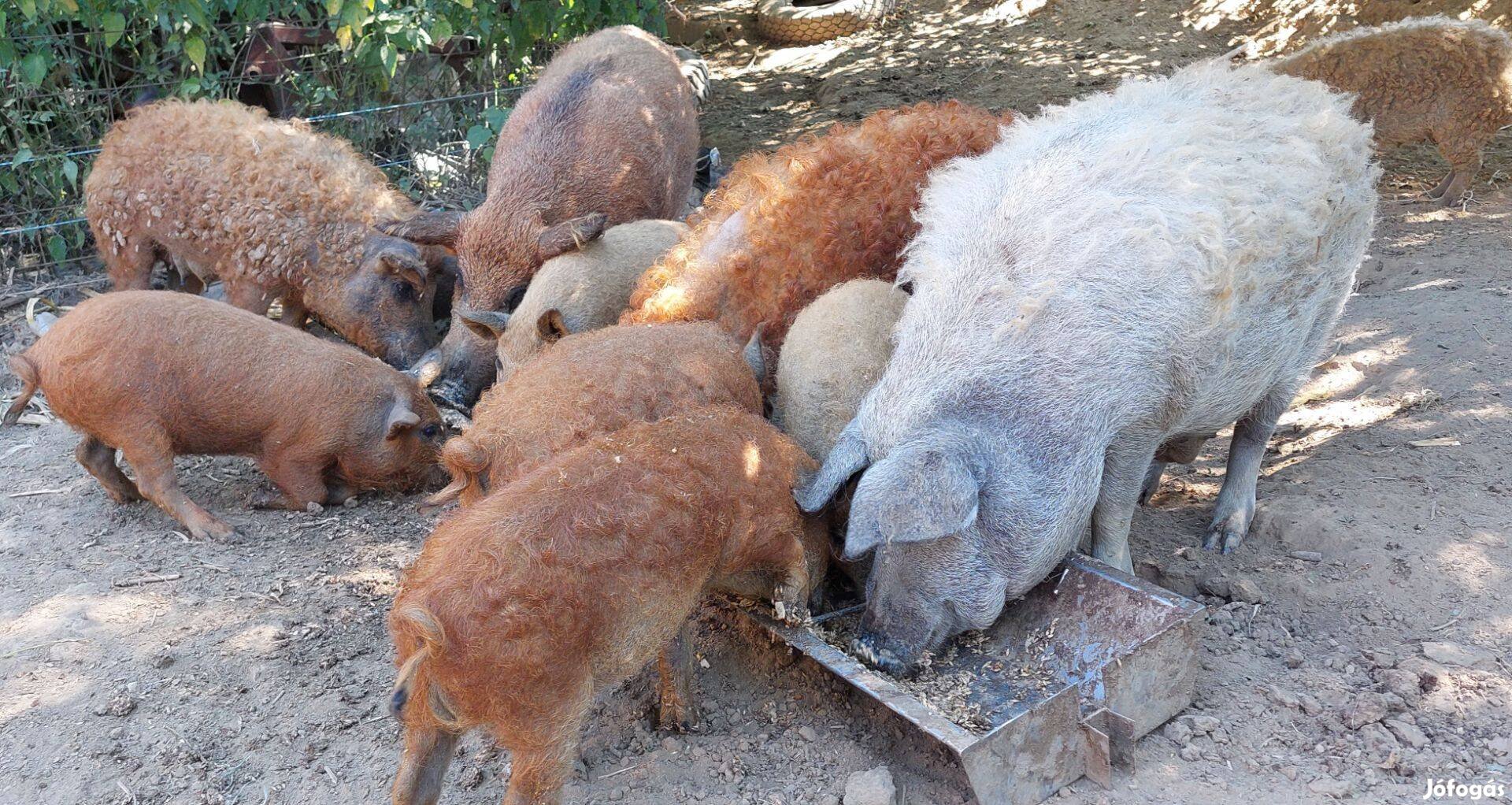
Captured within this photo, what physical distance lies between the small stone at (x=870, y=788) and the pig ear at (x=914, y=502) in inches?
23.3

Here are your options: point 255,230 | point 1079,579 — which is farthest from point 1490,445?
point 255,230

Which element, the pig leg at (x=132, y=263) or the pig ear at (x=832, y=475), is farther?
the pig leg at (x=132, y=263)

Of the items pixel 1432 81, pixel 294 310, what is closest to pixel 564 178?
pixel 294 310

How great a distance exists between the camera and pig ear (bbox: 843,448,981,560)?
3.27 metres

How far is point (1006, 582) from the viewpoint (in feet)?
11.6

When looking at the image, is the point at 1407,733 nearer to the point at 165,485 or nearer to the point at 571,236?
the point at 571,236

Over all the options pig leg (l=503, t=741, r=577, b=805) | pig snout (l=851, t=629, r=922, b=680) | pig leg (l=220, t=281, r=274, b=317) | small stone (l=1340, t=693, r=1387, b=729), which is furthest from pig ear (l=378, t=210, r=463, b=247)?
small stone (l=1340, t=693, r=1387, b=729)

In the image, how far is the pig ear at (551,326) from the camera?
15.9 feet

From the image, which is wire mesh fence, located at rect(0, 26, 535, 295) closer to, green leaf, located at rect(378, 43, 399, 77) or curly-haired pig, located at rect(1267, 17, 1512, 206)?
green leaf, located at rect(378, 43, 399, 77)

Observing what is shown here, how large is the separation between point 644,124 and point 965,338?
11.2ft

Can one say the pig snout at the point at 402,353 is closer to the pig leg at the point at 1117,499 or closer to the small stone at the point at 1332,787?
the pig leg at the point at 1117,499

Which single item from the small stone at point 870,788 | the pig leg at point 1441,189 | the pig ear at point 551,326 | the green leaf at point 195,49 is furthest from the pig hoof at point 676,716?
the pig leg at point 1441,189

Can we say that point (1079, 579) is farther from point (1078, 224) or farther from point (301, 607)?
point (301, 607)

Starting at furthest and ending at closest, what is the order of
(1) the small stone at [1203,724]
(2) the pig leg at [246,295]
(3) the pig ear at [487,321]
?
(2) the pig leg at [246,295], (3) the pig ear at [487,321], (1) the small stone at [1203,724]
